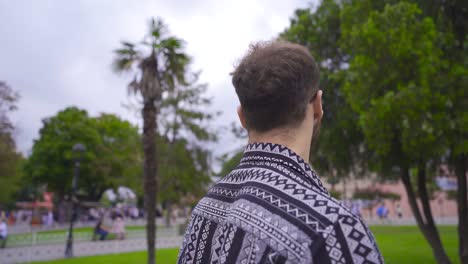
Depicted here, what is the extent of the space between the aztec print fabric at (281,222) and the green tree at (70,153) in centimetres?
4767

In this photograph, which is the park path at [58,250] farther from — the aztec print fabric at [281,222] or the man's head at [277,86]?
the man's head at [277,86]

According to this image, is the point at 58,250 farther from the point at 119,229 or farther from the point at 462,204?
the point at 462,204

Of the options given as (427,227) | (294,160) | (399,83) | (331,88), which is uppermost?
(331,88)

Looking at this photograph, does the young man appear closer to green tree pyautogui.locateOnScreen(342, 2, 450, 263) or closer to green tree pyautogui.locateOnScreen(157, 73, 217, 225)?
green tree pyautogui.locateOnScreen(342, 2, 450, 263)

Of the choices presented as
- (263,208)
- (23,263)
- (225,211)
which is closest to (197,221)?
(225,211)

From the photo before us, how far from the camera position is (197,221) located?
1.80 m

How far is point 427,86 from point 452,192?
37361 millimetres

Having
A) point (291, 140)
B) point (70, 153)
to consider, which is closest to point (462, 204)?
point (291, 140)

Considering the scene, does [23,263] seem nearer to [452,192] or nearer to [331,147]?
[331,147]

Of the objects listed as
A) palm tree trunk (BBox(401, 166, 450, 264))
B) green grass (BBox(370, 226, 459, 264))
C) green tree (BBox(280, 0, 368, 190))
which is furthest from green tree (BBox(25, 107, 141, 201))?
palm tree trunk (BBox(401, 166, 450, 264))

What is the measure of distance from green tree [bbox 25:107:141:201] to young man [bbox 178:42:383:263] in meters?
47.6

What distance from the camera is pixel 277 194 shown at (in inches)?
52.9

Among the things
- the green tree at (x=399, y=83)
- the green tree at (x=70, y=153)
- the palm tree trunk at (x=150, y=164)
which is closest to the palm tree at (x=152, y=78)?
the palm tree trunk at (x=150, y=164)

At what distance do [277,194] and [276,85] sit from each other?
0.37m
